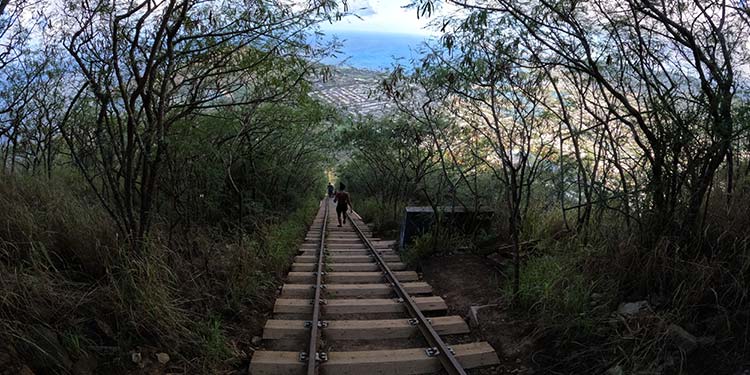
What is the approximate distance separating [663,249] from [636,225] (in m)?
0.60

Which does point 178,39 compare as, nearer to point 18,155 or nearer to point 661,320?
point 661,320

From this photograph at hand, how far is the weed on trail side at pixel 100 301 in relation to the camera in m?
3.33

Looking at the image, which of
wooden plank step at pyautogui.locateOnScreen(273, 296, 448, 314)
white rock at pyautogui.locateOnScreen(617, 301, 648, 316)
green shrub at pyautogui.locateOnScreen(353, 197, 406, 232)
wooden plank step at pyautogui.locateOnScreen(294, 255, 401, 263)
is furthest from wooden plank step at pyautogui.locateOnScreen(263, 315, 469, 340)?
green shrub at pyautogui.locateOnScreen(353, 197, 406, 232)

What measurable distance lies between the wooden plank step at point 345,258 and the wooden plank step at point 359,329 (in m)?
3.94

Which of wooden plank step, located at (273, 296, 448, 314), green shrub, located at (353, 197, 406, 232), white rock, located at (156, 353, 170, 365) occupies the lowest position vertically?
white rock, located at (156, 353, 170, 365)

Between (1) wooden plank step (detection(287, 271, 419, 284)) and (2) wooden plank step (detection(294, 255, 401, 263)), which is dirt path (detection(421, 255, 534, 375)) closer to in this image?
(1) wooden plank step (detection(287, 271, 419, 284))

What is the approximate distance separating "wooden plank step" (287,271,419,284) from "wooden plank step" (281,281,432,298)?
441 millimetres

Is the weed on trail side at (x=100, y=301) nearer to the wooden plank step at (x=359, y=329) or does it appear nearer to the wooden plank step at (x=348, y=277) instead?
the wooden plank step at (x=359, y=329)

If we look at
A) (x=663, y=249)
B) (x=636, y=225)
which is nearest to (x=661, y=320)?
→ (x=663, y=249)

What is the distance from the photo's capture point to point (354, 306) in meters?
5.96

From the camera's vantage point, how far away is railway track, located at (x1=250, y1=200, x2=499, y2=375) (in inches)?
164

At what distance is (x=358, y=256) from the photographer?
9930 mm

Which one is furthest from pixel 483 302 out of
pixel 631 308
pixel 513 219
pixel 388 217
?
pixel 388 217

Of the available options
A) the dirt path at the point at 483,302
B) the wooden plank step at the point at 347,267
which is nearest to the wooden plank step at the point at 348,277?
the dirt path at the point at 483,302
